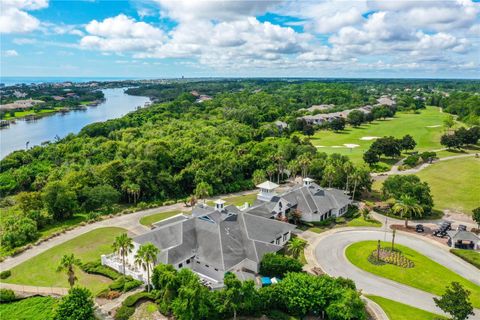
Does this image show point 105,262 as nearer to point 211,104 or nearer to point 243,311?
point 243,311

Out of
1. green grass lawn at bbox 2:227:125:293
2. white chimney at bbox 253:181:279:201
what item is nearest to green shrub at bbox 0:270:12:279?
green grass lawn at bbox 2:227:125:293

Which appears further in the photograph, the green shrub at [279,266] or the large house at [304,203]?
the large house at [304,203]

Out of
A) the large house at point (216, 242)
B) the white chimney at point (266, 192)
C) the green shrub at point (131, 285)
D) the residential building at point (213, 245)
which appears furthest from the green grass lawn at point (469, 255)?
the green shrub at point (131, 285)

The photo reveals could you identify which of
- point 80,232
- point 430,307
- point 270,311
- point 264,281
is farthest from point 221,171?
point 430,307

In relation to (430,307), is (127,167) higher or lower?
higher

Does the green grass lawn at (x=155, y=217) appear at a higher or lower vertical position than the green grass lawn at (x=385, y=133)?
lower

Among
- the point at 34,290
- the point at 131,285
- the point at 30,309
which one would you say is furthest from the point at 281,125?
the point at 30,309

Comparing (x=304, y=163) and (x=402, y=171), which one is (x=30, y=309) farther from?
(x=402, y=171)

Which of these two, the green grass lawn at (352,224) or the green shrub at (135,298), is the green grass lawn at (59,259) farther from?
the green grass lawn at (352,224)
